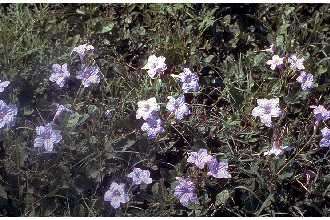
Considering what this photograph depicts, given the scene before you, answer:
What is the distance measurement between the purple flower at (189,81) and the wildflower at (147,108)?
0.17 meters

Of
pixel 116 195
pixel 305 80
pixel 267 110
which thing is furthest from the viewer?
pixel 305 80

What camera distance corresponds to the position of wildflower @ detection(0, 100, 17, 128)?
7.81 feet

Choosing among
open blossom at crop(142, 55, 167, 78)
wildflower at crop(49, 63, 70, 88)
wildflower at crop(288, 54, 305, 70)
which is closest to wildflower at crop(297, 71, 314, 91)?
wildflower at crop(288, 54, 305, 70)

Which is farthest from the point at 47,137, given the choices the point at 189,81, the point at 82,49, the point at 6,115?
the point at 189,81

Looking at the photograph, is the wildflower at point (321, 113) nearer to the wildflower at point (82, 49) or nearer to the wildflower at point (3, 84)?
the wildflower at point (82, 49)

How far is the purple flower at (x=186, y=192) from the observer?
2.35m

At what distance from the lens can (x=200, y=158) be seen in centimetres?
241

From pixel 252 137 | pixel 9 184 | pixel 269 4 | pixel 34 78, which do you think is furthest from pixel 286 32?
pixel 9 184

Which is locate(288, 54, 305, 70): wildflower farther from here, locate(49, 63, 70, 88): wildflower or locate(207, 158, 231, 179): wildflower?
locate(49, 63, 70, 88): wildflower

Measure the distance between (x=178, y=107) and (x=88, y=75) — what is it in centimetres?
41

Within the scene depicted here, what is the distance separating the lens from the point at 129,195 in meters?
2.35

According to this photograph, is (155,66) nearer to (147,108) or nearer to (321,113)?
(147,108)

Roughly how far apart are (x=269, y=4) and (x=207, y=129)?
0.83m

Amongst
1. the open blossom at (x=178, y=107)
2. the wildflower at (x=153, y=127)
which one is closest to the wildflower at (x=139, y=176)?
the wildflower at (x=153, y=127)
